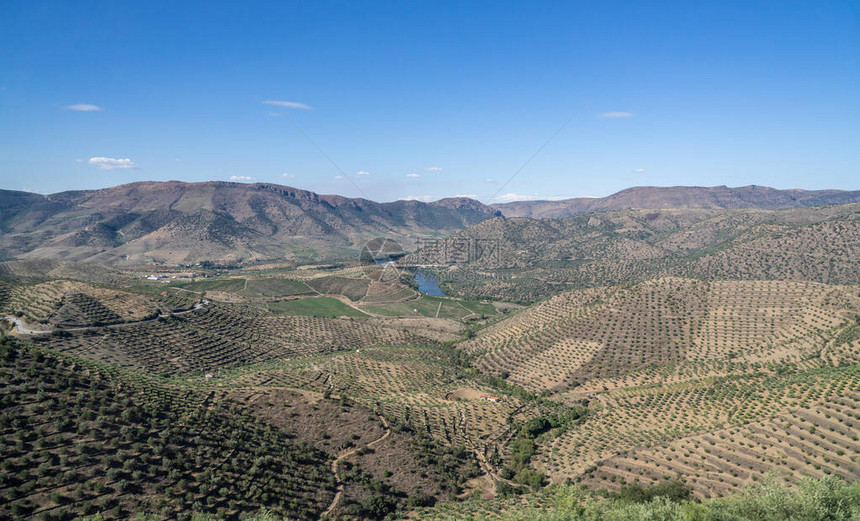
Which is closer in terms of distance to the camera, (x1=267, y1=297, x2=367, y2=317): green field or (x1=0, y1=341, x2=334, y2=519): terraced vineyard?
(x1=0, y1=341, x2=334, y2=519): terraced vineyard

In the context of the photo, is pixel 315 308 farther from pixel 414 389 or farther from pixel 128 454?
pixel 128 454

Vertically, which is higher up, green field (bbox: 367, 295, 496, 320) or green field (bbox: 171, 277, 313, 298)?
green field (bbox: 171, 277, 313, 298)

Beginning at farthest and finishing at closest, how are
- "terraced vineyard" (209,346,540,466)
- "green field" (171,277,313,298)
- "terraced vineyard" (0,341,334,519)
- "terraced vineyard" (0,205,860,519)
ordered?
1. "green field" (171,277,313,298)
2. "terraced vineyard" (209,346,540,466)
3. "terraced vineyard" (0,205,860,519)
4. "terraced vineyard" (0,341,334,519)

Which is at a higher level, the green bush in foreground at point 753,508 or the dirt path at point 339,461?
the green bush in foreground at point 753,508

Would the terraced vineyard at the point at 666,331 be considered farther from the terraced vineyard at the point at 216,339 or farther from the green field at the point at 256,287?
the green field at the point at 256,287

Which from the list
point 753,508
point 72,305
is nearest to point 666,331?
point 753,508

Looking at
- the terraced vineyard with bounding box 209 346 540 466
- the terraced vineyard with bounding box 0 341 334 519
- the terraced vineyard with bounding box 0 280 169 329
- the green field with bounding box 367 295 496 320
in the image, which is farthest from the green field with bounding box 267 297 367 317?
the terraced vineyard with bounding box 0 341 334 519

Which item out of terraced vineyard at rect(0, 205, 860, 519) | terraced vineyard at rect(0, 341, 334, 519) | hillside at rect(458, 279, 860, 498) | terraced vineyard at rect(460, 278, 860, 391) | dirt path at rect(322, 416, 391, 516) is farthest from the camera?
terraced vineyard at rect(460, 278, 860, 391)

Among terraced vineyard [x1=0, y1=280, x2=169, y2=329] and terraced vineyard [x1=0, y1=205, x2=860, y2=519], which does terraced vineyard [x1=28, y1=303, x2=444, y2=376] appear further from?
terraced vineyard [x1=0, y1=280, x2=169, y2=329]

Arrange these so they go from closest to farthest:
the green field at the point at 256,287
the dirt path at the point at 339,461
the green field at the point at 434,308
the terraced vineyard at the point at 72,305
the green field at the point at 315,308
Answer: the dirt path at the point at 339,461 < the terraced vineyard at the point at 72,305 < the green field at the point at 315,308 < the green field at the point at 434,308 < the green field at the point at 256,287

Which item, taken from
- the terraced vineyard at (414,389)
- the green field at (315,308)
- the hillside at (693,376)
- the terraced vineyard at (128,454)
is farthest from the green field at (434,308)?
the terraced vineyard at (128,454)
